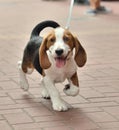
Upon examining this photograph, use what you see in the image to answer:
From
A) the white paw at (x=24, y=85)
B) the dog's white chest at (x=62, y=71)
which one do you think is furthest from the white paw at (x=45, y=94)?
the dog's white chest at (x=62, y=71)

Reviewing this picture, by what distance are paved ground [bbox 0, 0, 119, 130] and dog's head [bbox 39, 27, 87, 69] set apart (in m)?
0.45

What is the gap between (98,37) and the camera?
857 cm

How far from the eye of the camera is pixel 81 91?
15.9ft

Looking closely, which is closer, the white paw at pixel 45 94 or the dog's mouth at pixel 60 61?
the dog's mouth at pixel 60 61

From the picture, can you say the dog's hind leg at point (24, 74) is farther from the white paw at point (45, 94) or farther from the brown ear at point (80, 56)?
the brown ear at point (80, 56)

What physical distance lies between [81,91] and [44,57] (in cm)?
86

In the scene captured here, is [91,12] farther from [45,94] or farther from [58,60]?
[58,60]

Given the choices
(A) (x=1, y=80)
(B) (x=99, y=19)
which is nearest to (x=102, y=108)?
(A) (x=1, y=80)

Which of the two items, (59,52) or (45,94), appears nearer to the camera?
(59,52)

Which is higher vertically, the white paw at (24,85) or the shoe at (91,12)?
the white paw at (24,85)

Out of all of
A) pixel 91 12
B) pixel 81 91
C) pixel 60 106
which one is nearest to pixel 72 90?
pixel 60 106

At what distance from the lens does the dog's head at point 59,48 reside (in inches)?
155

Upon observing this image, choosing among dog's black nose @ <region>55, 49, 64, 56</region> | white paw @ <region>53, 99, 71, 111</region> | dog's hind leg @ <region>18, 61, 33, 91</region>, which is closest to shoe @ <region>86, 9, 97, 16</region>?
dog's hind leg @ <region>18, 61, 33, 91</region>

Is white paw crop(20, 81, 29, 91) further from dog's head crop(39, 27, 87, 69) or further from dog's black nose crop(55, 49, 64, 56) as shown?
dog's black nose crop(55, 49, 64, 56)
